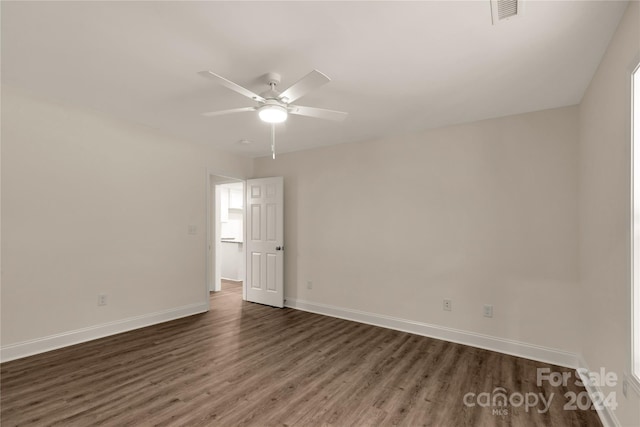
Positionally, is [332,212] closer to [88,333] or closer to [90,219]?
[90,219]

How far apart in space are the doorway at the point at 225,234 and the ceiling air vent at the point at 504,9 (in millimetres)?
4080

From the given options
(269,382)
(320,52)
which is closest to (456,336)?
(269,382)

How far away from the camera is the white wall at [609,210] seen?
167 centimetres

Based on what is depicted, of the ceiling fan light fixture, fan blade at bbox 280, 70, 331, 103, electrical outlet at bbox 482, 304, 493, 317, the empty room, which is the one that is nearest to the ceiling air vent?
the empty room

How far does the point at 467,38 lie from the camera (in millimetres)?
1956

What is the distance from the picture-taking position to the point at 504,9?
1.67 metres

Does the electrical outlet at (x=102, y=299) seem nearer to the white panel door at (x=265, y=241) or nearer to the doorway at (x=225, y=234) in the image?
the doorway at (x=225, y=234)

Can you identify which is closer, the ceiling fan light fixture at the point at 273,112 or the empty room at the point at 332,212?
the empty room at the point at 332,212

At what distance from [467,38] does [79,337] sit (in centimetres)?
460

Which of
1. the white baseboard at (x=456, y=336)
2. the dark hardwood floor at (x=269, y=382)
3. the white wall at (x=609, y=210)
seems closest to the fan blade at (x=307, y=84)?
the white wall at (x=609, y=210)

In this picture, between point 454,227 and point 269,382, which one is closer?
point 269,382

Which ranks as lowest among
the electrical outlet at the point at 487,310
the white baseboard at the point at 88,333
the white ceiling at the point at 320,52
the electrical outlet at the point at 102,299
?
the white baseboard at the point at 88,333

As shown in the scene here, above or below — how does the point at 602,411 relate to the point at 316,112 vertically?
below

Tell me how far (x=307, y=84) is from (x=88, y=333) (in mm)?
3609
